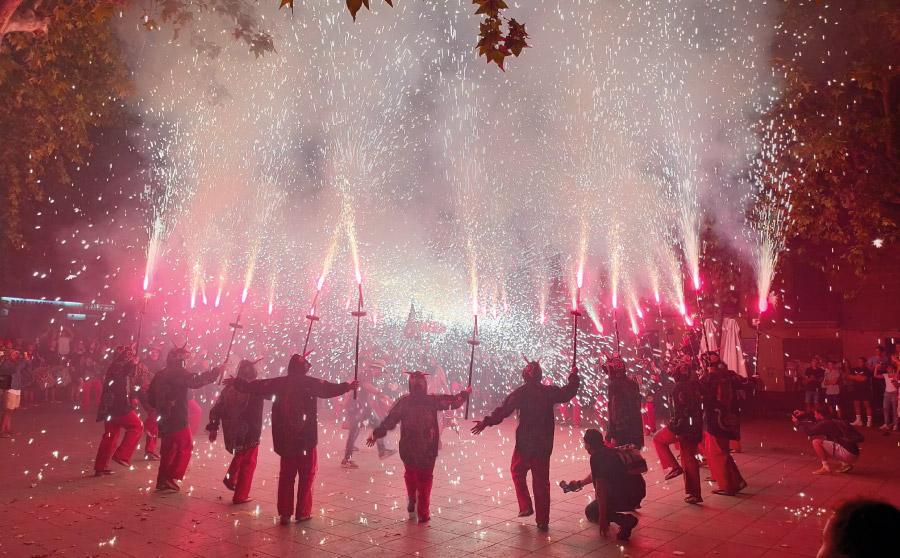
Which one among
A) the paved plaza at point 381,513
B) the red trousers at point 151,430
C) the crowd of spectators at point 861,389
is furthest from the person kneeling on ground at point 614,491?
the crowd of spectators at point 861,389

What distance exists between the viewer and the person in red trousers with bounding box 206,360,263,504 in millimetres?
6668

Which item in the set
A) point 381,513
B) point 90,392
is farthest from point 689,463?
point 90,392

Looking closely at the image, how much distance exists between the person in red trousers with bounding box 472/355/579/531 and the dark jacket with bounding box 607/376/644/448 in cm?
163

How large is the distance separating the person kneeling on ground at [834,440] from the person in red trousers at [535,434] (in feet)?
14.9

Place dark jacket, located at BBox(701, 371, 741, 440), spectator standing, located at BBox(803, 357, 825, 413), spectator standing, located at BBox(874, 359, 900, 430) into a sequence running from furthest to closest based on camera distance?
1. spectator standing, located at BBox(803, 357, 825, 413)
2. spectator standing, located at BBox(874, 359, 900, 430)
3. dark jacket, located at BBox(701, 371, 741, 440)

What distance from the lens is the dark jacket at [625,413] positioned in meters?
7.82

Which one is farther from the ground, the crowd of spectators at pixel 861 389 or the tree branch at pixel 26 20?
the tree branch at pixel 26 20

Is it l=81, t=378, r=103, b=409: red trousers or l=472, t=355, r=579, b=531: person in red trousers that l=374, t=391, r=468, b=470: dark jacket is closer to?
l=472, t=355, r=579, b=531: person in red trousers

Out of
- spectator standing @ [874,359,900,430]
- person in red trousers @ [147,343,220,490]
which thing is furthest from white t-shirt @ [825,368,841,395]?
person in red trousers @ [147,343,220,490]

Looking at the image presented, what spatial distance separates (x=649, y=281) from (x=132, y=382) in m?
17.5

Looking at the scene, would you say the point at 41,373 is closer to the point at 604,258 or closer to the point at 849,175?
the point at 604,258

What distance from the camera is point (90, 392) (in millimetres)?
16406

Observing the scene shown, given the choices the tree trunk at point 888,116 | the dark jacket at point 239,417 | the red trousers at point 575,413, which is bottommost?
the red trousers at point 575,413

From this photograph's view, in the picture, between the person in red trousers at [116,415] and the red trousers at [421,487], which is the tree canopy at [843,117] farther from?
the person in red trousers at [116,415]
